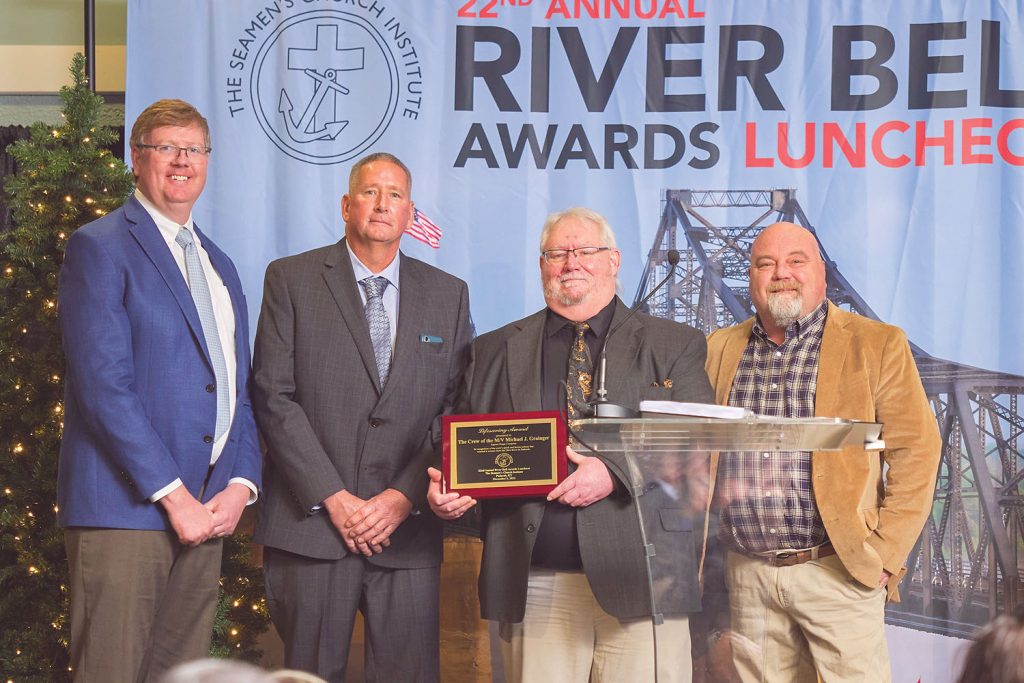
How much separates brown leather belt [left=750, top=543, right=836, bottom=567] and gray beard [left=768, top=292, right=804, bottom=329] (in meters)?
0.74

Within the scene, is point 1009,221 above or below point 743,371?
above

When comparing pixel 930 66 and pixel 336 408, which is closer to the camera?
pixel 336 408

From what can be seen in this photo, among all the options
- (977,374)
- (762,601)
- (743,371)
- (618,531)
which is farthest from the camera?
(977,374)

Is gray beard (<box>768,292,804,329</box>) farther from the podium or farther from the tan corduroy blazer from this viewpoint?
the podium

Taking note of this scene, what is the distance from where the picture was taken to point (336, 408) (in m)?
3.36

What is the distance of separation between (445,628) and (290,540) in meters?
1.47

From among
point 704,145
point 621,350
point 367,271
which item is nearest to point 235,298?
point 367,271

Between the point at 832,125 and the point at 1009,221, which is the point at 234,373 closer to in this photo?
the point at 832,125

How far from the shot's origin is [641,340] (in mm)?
3191

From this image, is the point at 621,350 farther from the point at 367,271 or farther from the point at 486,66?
the point at 486,66

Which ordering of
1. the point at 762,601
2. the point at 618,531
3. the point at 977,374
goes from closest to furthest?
the point at 762,601 → the point at 618,531 → the point at 977,374

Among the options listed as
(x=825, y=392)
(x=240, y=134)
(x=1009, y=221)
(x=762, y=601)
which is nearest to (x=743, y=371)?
(x=825, y=392)

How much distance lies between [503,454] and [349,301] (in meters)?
0.87

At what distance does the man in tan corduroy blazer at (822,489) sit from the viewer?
2455 millimetres
